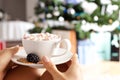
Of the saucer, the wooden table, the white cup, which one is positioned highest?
the white cup

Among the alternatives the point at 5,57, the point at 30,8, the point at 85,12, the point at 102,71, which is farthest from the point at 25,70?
the point at 30,8

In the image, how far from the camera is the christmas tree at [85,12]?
3000mm

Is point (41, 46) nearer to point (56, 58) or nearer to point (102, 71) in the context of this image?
point (56, 58)

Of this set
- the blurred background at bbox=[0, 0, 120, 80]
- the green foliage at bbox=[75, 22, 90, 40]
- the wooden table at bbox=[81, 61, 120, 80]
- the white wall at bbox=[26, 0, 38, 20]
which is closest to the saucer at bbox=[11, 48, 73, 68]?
the wooden table at bbox=[81, 61, 120, 80]

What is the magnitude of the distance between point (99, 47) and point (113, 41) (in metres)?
0.19

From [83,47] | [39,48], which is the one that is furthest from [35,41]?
[83,47]

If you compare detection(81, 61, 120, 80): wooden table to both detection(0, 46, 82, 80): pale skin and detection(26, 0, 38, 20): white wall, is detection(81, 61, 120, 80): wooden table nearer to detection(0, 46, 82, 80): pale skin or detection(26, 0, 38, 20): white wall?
detection(26, 0, 38, 20): white wall

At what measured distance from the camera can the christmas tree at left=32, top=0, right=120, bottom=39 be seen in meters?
3.00

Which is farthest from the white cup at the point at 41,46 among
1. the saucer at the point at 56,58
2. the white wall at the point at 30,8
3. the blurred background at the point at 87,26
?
the white wall at the point at 30,8

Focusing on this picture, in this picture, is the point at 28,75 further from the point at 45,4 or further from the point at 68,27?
the point at 45,4

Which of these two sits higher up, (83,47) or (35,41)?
(35,41)

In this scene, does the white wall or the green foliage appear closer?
the green foliage

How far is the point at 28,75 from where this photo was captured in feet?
2.16

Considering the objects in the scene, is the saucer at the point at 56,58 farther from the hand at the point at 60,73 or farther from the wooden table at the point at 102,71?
the wooden table at the point at 102,71
